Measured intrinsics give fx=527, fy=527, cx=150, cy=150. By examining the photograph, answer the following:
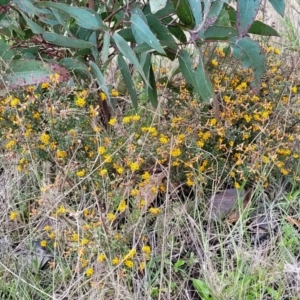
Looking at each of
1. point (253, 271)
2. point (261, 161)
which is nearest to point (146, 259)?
point (253, 271)

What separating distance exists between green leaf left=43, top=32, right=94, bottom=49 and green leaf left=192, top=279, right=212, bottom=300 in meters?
0.66

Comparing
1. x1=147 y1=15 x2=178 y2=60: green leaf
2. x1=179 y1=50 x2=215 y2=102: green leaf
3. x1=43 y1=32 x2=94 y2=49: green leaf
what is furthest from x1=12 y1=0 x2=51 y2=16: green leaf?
x1=179 y1=50 x2=215 y2=102: green leaf

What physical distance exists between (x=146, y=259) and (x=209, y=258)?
163 millimetres

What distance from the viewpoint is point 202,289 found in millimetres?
1316

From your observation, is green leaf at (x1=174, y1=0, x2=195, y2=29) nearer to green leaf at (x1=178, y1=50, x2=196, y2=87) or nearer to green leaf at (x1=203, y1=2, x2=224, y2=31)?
green leaf at (x1=178, y1=50, x2=196, y2=87)

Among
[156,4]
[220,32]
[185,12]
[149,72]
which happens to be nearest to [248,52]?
[220,32]

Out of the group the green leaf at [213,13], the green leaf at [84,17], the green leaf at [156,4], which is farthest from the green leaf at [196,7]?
the green leaf at [84,17]

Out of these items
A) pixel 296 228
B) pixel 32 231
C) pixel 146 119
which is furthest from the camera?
pixel 146 119

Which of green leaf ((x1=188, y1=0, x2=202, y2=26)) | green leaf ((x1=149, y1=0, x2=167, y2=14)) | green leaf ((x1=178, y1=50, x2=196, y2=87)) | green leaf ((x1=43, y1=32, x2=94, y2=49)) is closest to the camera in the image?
green leaf ((x1=149, y1=0, x2=167, y2=14))

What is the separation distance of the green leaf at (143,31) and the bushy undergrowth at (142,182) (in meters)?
0.23

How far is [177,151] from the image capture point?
143cm

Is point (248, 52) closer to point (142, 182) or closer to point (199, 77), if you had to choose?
point (199, 77)

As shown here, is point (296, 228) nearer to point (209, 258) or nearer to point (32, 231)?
point (209, 258)

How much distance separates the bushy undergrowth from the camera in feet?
4.26
